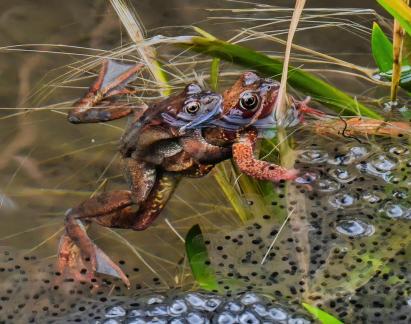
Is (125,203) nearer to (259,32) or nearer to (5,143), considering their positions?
(5,143)

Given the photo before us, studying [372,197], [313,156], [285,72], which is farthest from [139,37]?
[372,197]

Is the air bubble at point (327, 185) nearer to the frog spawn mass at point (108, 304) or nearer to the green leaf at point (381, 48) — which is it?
the frog spawn mass at point (108, 304)

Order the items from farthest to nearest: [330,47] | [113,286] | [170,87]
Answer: [330,47]
[170,87]
[113,286]

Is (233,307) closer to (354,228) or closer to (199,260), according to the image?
(199,260)

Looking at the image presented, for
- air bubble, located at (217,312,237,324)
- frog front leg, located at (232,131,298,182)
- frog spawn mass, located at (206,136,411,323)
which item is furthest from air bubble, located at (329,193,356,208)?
air bubble, located at (217,312,237,324)

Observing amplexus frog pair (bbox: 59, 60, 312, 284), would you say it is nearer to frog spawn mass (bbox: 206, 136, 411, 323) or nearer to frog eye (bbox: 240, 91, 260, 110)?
frog eye (bbox: 240, 91, 260, 110)

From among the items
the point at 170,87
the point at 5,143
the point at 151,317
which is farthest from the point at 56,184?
the point at 151,317
